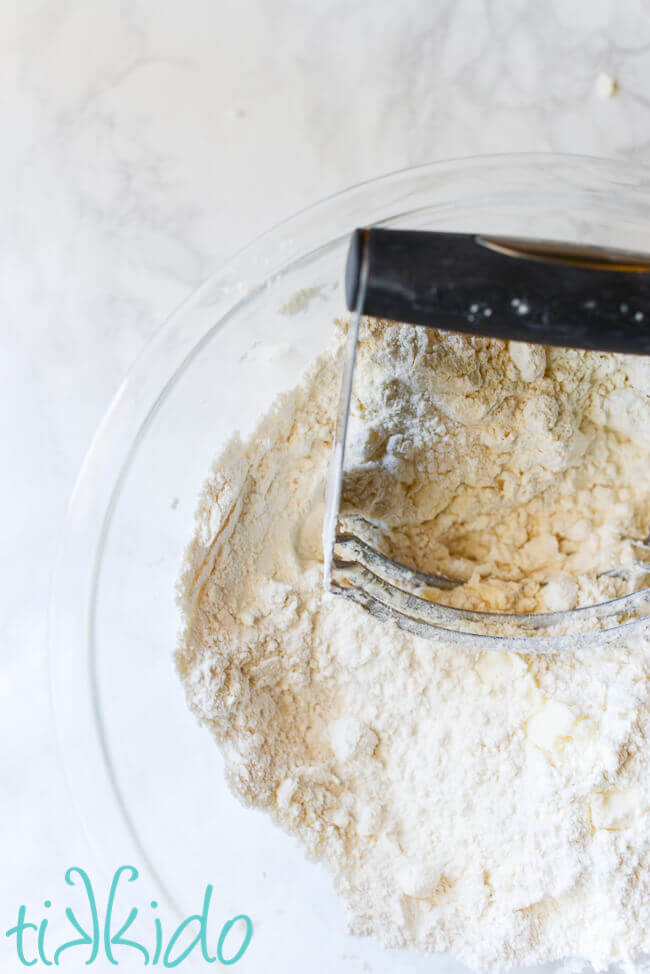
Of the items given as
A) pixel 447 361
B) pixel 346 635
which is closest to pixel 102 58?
pixel 447 361

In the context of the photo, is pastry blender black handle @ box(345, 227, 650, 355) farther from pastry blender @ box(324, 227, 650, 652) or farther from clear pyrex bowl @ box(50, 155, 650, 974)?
clear pyrex bowl @ box(50, 155, 650, 974)

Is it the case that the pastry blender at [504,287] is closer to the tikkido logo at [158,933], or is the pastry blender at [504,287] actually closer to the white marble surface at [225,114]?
the white marble surface at [225,114]

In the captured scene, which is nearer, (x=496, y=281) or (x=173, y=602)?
(x=496, y=281)

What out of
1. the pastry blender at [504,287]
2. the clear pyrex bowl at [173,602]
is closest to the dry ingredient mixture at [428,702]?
the clear pyrex bowl at [173,602]

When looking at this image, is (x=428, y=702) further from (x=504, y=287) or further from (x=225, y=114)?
(x=225, y=114)

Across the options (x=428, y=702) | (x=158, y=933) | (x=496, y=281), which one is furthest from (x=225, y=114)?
(x=158, y=933)

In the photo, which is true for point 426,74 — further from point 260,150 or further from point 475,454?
point 475,454

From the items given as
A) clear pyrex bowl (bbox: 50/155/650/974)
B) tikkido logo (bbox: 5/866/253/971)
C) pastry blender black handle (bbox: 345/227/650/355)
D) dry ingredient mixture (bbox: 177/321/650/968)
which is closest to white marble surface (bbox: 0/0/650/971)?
clear pyrex bowl (bbox: 50/155/650/974)
